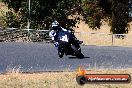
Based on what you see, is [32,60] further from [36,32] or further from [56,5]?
[56,5]

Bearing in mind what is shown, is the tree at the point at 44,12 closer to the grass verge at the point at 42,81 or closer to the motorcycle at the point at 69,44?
the motorcycle at the point at 69,44

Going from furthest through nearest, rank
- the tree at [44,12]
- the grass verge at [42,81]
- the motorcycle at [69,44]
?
the tree at [44,12] → the motorcycle at [69,44] → the grass verge at [42,81]

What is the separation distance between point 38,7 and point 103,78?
29.8m

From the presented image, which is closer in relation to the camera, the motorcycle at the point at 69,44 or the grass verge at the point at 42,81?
the grass verge at the point at 42,81

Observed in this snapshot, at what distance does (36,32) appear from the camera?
120ft

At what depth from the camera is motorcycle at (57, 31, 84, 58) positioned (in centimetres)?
2023

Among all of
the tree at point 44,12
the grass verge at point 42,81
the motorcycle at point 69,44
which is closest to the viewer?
the grass verge at point 42,81

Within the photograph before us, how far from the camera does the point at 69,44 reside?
20344mm

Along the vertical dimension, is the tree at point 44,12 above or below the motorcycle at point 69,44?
above

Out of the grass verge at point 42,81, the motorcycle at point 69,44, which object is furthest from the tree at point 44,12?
the grass verge at point 42,81

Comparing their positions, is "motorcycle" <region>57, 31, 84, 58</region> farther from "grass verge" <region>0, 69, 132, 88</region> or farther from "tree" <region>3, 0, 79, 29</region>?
"tree" <region>3, 0, 79, 29</region>

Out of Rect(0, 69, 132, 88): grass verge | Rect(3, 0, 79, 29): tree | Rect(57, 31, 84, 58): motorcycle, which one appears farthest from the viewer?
Rect(3, 0, 79, 29): tree

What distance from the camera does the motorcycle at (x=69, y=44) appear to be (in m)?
20.2

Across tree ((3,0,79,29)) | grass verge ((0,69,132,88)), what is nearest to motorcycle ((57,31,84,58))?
grass verge ((0,69,132,88))
